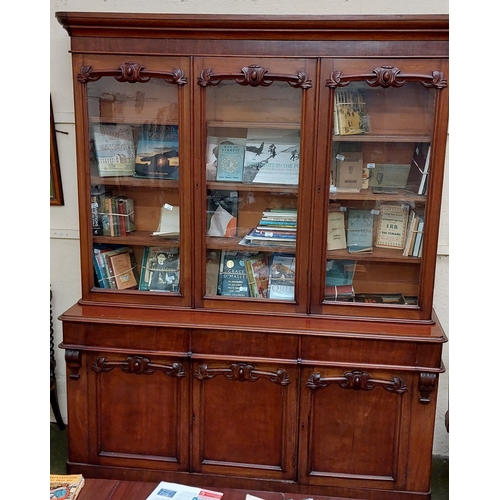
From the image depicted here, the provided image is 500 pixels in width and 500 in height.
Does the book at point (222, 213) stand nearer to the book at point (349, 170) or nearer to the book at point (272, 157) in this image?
the book at point (272, 157)

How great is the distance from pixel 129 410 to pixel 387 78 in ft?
6.55

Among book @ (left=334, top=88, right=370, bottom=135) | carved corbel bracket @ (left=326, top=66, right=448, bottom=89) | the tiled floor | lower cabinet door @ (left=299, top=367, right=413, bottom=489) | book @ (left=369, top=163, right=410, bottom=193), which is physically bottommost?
the tiled floor

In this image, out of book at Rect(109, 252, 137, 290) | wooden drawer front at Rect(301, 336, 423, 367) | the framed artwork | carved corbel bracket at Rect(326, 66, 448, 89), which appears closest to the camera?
carved corbel bracket at Rect(326, 66, 448, 89)

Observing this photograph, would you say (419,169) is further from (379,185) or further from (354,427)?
(354,427)

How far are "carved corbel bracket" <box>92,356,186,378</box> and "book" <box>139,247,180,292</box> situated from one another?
0.38 metres

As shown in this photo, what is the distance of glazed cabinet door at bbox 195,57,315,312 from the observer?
2312mm

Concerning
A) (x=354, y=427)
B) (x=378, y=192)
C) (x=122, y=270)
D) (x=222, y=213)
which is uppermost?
(x=378, y=192)

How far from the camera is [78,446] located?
8.40 feet

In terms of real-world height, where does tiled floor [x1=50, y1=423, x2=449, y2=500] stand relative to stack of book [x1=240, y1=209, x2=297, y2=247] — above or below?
below

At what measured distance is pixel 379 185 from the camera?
249cm

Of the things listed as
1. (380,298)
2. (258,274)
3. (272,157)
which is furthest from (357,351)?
(272,157)

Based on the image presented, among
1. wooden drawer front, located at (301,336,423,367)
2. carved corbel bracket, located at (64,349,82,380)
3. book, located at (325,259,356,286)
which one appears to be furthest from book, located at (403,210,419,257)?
carved corbel bracket, located at (64,349,82,380)

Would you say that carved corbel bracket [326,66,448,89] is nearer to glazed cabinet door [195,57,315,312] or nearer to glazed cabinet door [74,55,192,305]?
glazed cabinet door [195,57,315,312]
